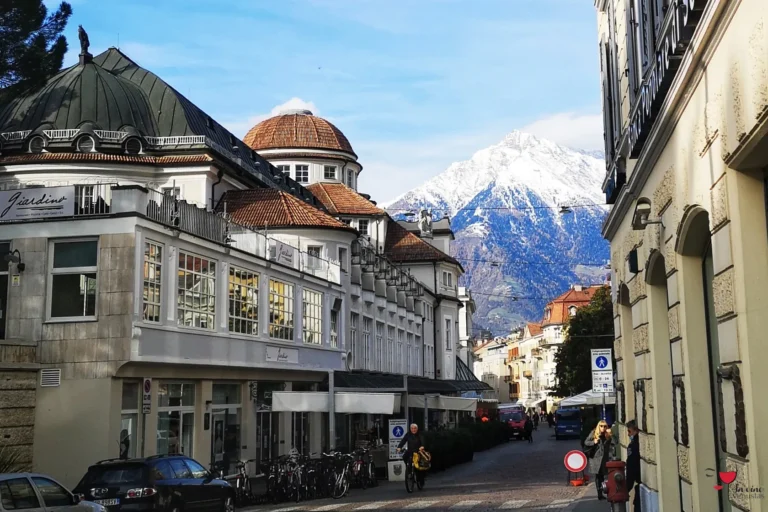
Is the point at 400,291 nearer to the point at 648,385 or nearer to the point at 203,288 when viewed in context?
the point at 203,288

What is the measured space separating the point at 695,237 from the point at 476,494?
52.7 ft

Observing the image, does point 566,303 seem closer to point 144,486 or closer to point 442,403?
point 442,403

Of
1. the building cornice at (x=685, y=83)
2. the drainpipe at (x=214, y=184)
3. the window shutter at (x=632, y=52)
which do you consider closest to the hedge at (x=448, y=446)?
the drainpipe at (x=214, y=184)

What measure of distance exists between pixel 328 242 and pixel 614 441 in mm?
22515

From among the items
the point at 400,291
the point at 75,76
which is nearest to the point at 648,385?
the point at 75,76

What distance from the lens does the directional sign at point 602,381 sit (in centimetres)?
2138

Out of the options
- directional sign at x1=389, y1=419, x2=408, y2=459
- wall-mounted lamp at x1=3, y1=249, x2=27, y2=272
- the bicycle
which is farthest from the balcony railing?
the bicycle

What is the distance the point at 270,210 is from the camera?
42469 mm

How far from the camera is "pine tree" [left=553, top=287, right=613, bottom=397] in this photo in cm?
6938

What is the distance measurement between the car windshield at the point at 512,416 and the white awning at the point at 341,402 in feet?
161

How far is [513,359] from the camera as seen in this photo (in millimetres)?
165125

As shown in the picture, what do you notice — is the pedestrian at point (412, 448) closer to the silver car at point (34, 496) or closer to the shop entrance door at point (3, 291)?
the shop entrance door at point (3, 291)

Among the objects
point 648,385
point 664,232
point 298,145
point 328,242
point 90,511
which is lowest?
point 90,511

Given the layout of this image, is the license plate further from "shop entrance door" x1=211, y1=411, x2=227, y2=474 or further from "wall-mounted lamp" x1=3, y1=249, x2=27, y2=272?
"shop entrance door" x1=211, y1=411, x2=227, y2=474
